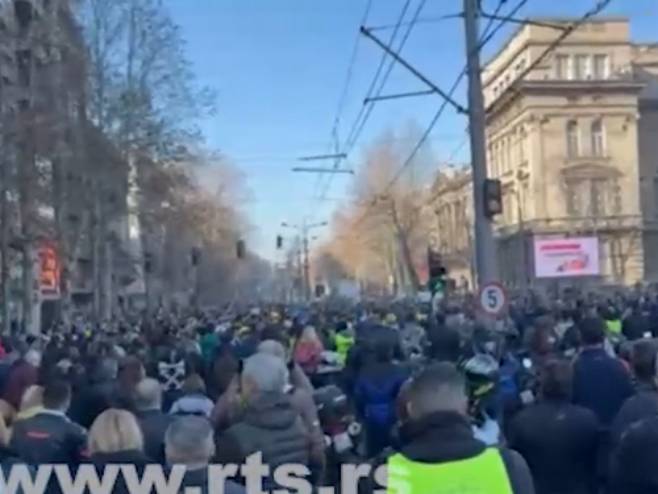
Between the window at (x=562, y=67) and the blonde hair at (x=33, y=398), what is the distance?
252ft

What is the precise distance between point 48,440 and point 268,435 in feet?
4.98

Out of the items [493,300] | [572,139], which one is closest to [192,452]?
[493,300]

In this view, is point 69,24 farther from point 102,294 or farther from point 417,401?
point 417,401

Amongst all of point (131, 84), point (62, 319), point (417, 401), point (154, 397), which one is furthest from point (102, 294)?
point (417, 401)

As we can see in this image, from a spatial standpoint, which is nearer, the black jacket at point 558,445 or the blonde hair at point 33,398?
the black jacket at point 558,445

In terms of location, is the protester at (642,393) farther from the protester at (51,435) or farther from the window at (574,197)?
the window at (574,197)

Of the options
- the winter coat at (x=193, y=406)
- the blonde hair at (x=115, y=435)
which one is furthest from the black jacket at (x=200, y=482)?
the winter coat at (x=193, y=406)

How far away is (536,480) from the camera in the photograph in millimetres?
6914

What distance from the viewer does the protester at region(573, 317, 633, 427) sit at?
855cm

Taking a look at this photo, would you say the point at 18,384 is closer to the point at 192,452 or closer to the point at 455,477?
the point at 192,452

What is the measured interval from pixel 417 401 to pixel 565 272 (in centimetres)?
3920

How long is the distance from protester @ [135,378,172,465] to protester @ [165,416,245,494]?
202 cm

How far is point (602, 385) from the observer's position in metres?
8.62

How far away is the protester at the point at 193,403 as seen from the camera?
27.4 ft
